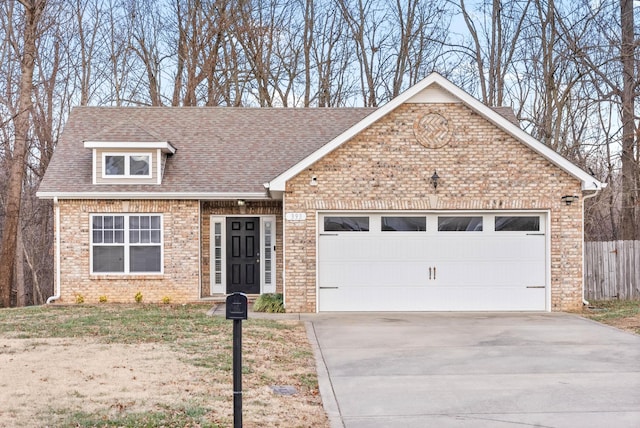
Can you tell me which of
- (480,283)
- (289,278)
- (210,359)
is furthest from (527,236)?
(210,359)

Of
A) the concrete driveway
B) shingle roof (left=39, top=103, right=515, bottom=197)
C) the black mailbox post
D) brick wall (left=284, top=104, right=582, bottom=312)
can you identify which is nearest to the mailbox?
the black mailbox post

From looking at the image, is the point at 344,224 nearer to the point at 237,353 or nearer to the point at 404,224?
A: the point at 404,224

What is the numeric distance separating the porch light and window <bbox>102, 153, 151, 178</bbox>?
34.3 feet

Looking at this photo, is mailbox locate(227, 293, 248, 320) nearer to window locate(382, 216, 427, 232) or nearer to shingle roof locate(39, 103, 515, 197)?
window locate(382, 216, 427, 232)

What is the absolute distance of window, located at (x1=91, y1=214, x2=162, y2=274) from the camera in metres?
17.6

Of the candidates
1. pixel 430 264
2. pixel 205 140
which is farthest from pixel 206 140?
pixel 430 264

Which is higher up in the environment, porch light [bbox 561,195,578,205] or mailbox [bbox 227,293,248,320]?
porch light [bbox 561,195,578,205]

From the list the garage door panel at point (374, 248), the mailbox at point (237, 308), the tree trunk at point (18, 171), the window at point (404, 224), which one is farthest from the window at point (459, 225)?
the tree trunk at point (18, 171)

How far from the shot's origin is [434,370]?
9.21 m

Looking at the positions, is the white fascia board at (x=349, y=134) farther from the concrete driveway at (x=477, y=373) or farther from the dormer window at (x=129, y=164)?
the dormer window at (x=129, y=164)

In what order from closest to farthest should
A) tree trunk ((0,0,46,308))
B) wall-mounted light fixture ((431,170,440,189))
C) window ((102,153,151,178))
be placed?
wall-mounted light fixture ((431,170,440,189)) < window ((102,153,151,178)) < tree trunk ((0,0,46,308))

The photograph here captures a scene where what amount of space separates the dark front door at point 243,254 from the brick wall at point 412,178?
11.4ft

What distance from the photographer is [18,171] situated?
73.6ft

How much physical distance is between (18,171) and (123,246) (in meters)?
7.22
